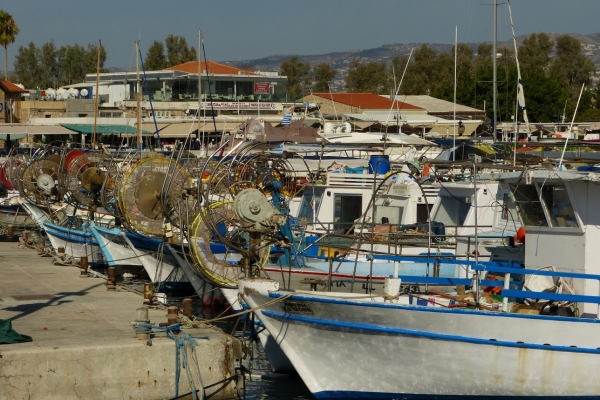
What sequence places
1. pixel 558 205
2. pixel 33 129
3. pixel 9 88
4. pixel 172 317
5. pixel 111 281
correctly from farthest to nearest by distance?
1. pixel 9 88
2. pixel 33 129
3. pixel 111 281
4. pixel 558 205
5. pixel 172 317

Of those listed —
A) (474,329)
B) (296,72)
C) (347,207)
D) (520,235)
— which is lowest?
(474,329)

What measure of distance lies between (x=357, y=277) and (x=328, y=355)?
109 inches

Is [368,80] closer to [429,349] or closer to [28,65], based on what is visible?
[28,65]

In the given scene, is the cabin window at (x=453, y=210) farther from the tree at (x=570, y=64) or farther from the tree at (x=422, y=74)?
the tree at (x=570, y=64)

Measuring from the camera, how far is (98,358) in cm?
1190

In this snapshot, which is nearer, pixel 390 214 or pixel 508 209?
pixel 508 209

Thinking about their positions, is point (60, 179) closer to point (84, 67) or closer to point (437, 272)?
point (437, 272)

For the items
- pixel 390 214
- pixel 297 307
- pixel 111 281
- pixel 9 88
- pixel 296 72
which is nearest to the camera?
pixel 297 307

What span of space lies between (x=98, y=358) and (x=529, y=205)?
21.3 feet

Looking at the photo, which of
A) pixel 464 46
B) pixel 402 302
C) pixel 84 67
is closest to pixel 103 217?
pixel 402 302

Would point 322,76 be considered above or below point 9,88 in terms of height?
above

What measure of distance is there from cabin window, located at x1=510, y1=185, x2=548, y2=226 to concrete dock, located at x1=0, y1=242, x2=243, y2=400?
185 inches

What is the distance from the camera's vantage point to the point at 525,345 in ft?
42.0

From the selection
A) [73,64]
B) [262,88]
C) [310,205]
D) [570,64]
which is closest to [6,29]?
[262,88]
